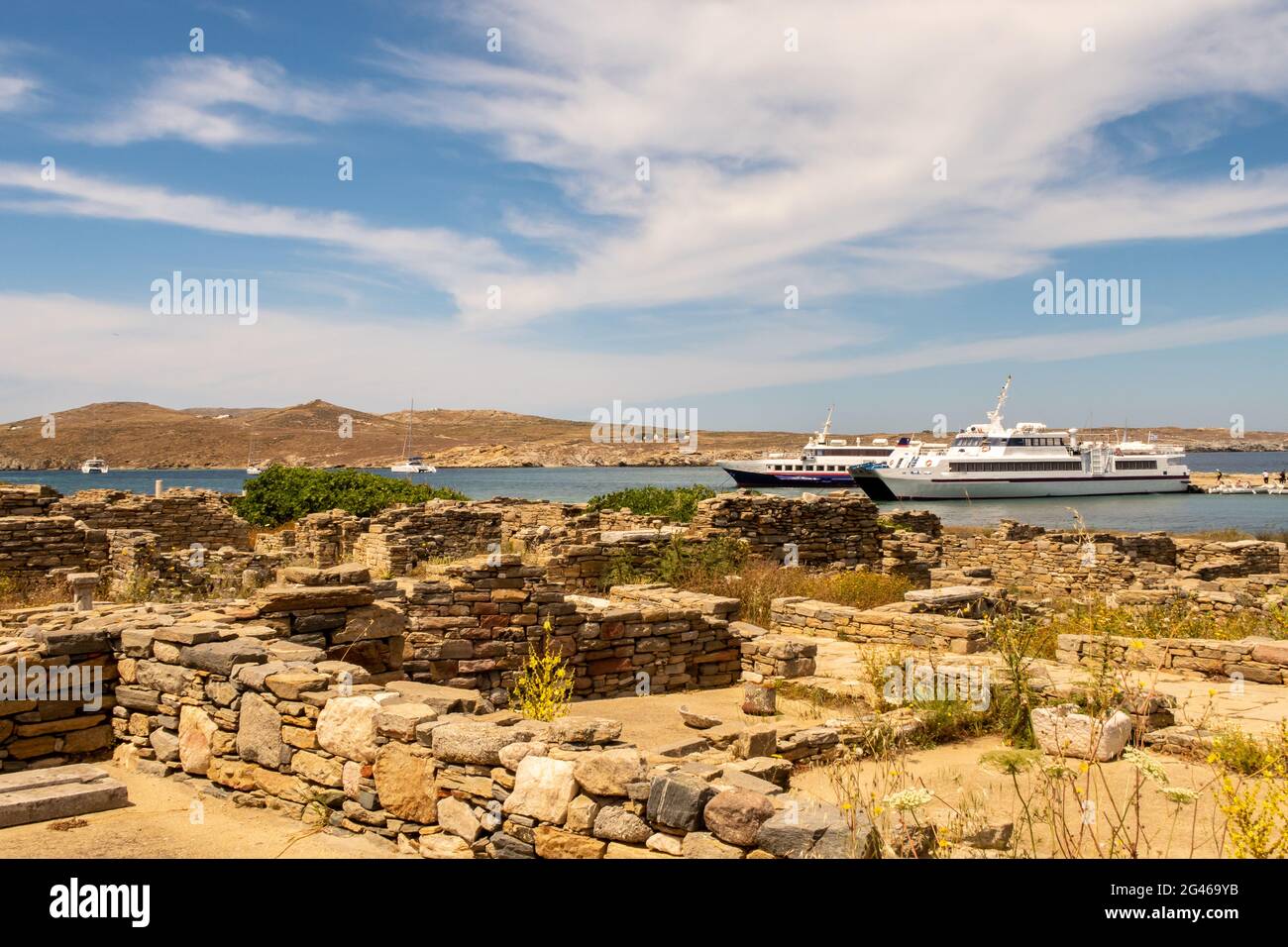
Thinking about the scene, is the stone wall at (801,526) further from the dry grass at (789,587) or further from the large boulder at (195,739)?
the large boulder at (195,739)

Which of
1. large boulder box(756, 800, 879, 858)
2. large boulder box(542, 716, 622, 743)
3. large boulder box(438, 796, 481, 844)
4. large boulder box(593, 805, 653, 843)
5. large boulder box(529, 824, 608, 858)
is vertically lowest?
large boulder box(438, 796, 481, 844)

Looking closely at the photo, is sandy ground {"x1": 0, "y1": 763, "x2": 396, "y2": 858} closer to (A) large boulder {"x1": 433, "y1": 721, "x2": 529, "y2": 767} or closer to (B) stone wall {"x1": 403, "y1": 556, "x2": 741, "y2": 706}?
(A) large boulder {"x1": 433, "y1": 721, "x2": 529, "y2": 767}

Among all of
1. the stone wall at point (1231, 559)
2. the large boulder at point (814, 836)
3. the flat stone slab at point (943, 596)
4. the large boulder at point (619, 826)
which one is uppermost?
the large boulder at point (814, 836)

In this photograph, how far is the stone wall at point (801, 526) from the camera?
17797mm

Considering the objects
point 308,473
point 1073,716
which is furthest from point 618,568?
point 308,473

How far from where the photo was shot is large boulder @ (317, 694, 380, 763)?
510 cm

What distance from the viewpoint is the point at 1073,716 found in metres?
6.54

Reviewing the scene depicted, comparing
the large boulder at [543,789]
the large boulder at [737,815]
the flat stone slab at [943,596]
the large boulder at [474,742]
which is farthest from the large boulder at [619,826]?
the flat stone slab at [943,596]

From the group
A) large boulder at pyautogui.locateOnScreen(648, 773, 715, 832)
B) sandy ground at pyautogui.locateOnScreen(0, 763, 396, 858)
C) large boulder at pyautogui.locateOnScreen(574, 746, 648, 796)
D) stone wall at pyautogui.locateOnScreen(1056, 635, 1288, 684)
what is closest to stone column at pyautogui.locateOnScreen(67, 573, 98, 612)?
sandy ground at pyautogui.locateOnScreen(0, 763, 396, 858)

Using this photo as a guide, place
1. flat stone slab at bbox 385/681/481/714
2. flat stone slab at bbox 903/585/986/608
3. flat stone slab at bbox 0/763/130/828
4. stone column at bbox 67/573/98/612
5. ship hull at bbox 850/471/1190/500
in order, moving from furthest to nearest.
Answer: ship hull at bbox 850/471/1190/500 < flat stone slab at bbox 903/585/986/608 < stone column at bbox 67/573/98/612 < flat stone slab at bbox 385/681/481/714 < flat stone slab at bbox 0/763/130/828

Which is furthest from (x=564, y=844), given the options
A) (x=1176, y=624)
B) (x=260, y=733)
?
(x=1176, y=624)

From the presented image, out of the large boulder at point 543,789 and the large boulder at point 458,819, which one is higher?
the large boulder at point 543,789

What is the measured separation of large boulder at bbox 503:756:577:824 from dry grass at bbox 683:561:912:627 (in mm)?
9017

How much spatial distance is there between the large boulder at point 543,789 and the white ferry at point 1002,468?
60.2m
